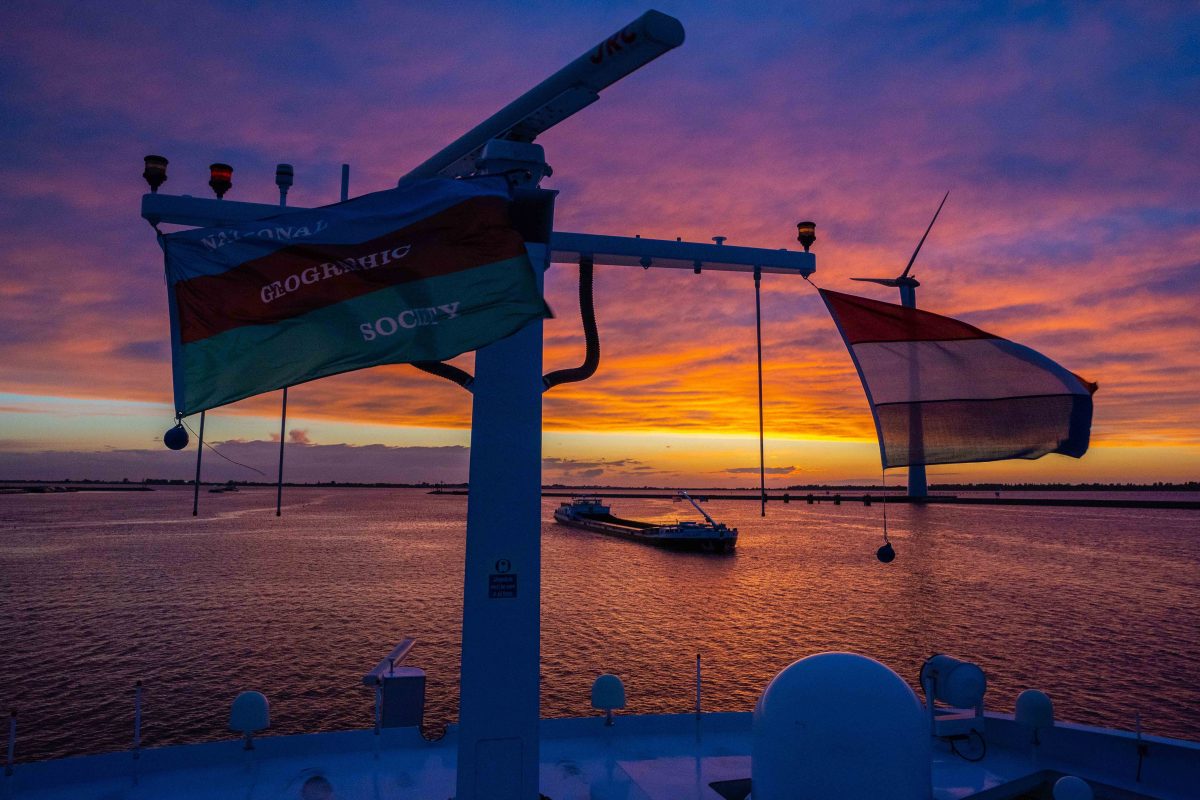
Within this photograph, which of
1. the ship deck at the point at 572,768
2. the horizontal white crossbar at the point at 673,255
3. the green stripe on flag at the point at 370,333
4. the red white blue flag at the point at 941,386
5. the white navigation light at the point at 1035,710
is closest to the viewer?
the green stripe on flag at the point at 370,333

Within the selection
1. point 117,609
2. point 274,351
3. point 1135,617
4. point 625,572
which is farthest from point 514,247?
point 625,572

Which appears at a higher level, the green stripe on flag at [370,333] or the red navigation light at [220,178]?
the red navigation light at [220,178]

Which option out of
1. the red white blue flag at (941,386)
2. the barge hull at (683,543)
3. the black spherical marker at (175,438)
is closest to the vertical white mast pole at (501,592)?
the black spherical marker at (175,438)

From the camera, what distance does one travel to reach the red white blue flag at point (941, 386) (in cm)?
960

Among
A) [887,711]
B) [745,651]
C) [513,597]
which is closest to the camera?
[887,711]

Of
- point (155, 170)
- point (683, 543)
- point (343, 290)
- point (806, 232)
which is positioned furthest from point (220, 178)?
point (683, 543)

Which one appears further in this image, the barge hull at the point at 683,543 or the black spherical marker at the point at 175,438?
the barge hull at the point at 683,543

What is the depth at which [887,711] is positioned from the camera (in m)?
6.41

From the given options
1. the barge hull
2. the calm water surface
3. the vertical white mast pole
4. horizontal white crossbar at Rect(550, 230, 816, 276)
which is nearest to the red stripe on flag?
horizontal white crossbar at Rect(550, 230, 816, 276)

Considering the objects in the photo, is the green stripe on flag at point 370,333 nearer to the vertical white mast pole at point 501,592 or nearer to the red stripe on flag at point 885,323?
the vertical white mast pole at point 501,592

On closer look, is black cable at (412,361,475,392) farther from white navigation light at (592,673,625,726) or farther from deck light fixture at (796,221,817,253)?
white navigation light at (592,673,625,726)

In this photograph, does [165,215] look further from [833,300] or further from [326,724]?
[326,724]

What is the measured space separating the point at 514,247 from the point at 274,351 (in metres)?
2.15

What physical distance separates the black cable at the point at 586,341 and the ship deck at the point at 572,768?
5354 mm
